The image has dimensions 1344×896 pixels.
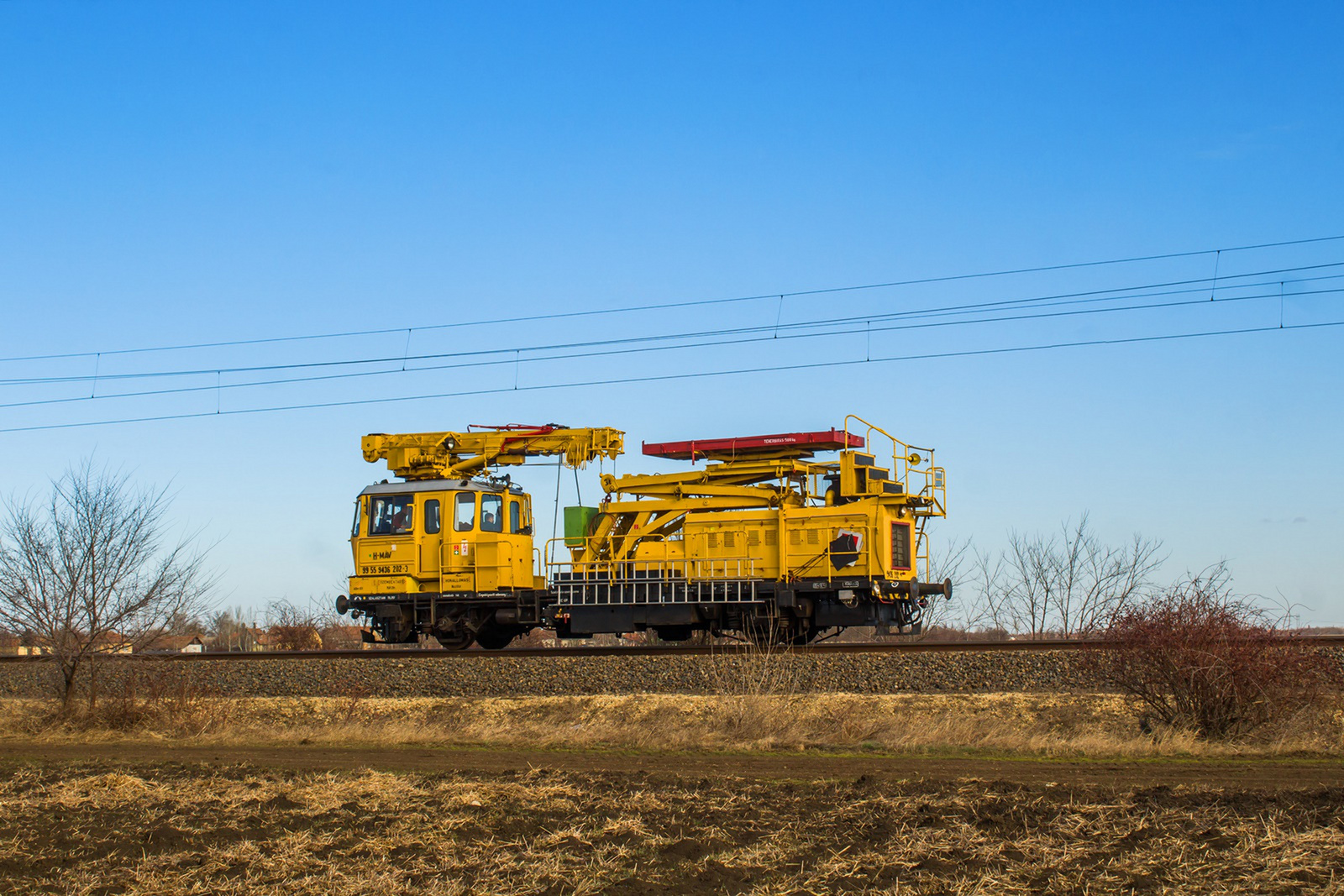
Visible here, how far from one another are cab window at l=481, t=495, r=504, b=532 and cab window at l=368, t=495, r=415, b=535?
1.39m

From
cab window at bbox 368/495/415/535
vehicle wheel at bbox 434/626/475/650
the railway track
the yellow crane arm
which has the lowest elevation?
the railway track

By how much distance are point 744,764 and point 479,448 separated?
1313 centimetres

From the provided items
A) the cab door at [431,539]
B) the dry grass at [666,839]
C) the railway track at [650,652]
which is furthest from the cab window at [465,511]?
the dry grass at [666,839]

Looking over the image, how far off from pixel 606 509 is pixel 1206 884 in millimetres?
17029

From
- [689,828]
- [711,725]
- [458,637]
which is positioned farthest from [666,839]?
[458,637]

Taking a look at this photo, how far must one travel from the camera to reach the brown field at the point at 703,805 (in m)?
7.57

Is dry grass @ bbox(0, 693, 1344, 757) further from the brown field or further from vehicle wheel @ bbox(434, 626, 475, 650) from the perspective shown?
vehicle wheel @ bbox(434, 626, 475, 650)

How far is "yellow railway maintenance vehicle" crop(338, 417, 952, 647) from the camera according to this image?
2152 cm

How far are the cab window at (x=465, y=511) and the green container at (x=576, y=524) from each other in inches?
72.2

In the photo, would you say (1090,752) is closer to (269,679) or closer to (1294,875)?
(1294,875)

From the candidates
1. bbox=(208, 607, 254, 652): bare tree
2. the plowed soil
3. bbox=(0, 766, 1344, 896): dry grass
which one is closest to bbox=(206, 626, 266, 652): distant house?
bbox=(208, 607, 254, 652): bare tree

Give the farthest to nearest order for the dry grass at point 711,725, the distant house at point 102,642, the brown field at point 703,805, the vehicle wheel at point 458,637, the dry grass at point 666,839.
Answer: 1. the vehicle wheel at point 458,637
2. the distant house at point 102,642
3. the dry grass at point 711,725
4. the brown field at point 703,805
5. the dry grass at point 666,839

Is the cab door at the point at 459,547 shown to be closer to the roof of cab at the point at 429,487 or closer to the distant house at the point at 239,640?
the roof of cab at the point at 429,487

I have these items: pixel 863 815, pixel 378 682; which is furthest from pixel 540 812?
pixel 378 682
